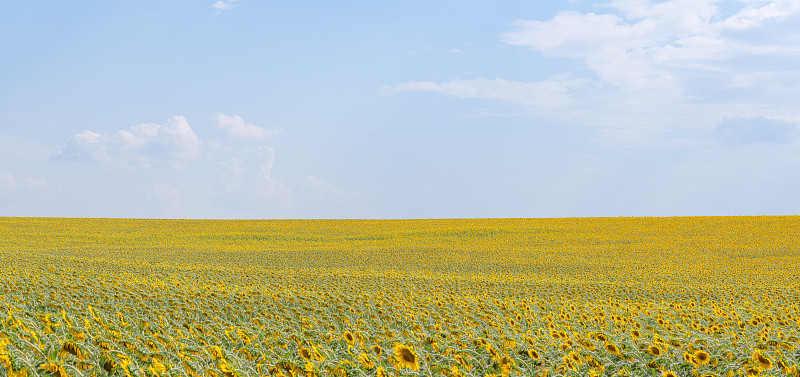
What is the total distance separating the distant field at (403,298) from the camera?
577 cm

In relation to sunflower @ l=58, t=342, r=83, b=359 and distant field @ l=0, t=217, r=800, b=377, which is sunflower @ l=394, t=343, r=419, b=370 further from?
sunflower @ l=58, t=342, r=83, b=359

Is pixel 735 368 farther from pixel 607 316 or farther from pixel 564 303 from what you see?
pixel 564 303

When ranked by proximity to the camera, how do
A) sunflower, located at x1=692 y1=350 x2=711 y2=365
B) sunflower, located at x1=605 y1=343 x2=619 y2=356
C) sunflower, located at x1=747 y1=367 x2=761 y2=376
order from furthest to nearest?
sunflower, located at x1=605 y1=343 x2=619 y2=356, sunflower, located at x1=692 y1=350 x2=711 y2=365, sunflower, located at x1=747 y1=367 x2=761 y2=376

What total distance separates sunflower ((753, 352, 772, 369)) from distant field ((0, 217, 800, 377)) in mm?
15

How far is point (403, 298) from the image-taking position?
1449cm

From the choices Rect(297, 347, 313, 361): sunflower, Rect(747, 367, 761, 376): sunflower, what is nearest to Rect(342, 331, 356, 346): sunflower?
Rect(297, 347, 313, 361): sunflower

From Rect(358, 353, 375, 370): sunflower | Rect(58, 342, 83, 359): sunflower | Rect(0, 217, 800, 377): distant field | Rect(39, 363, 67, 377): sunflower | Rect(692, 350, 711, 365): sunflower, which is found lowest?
Rect(0, 217, 800, 377): distant field

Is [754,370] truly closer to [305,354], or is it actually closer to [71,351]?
[305,354]

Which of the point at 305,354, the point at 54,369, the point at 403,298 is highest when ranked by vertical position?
the point at 54,369

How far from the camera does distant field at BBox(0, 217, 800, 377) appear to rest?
577 centimetres

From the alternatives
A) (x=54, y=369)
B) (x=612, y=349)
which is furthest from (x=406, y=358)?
(x=612, y=349)

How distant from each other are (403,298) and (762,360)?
9.29 metres

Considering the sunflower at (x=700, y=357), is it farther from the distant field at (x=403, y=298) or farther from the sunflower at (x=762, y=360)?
the sunflower at (x=762, y=360)

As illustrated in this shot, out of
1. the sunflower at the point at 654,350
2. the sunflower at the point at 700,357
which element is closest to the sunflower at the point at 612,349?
the sunflower at the point at 654,350
